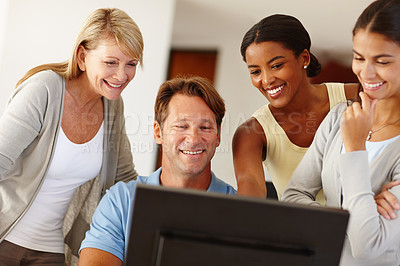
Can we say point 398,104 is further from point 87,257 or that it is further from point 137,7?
point 137,7

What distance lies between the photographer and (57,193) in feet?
4.83

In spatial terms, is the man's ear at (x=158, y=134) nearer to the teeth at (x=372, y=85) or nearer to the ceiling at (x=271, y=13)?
the ceiling at (x=271, y=13)

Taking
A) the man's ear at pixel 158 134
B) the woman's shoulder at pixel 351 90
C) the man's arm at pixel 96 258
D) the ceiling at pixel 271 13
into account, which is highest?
the ceiling at pixel 271 13

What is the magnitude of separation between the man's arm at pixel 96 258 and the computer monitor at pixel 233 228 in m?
0.53

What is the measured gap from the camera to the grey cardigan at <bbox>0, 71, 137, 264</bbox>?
4.38ft

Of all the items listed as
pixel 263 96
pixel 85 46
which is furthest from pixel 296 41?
pixel 85 46

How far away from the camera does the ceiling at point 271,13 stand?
5.15ft

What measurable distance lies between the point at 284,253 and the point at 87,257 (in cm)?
67

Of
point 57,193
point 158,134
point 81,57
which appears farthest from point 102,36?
point 57,193

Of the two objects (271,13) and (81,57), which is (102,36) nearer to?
(81,57)

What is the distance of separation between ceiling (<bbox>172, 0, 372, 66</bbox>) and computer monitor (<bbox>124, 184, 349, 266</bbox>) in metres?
0.88

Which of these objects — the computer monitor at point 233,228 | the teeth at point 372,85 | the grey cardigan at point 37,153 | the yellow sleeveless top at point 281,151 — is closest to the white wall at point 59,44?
the grey cardigan at point 37,153

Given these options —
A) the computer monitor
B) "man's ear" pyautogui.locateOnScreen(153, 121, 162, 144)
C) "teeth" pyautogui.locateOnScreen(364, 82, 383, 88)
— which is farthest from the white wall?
the computer monitor

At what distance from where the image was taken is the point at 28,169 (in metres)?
1.40
